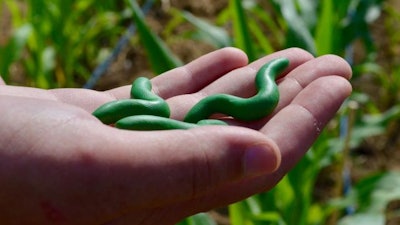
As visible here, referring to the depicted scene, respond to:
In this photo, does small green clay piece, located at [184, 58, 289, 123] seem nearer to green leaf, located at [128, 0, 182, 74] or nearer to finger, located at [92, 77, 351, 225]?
finger, located at [92, 77, 351, 225]

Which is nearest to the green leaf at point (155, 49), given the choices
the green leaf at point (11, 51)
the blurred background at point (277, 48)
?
the blurred background at point (277, 48)

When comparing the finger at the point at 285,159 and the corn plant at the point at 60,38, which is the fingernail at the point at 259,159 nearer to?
the finger at the point at 285,159

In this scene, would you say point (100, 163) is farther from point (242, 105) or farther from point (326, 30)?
point (326, 30)

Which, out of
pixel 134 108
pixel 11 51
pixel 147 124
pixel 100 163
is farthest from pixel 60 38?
pixel 100 163

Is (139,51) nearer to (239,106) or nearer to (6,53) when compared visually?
(6,53)

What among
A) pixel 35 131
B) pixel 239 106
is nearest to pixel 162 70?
pixel 239 106

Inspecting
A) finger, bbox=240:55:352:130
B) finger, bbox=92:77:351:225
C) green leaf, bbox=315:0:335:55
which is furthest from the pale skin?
green leaf, bbox=315:0:335:55
